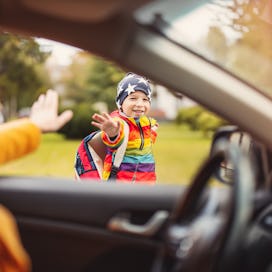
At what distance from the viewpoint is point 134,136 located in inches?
162

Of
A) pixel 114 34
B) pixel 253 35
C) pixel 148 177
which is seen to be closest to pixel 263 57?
pixel 253 35

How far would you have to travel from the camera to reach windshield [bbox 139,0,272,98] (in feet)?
5.99

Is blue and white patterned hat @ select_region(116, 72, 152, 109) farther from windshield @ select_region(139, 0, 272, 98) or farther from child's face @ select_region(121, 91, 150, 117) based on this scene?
windshield @ select_region(139, 0, 272, 98)

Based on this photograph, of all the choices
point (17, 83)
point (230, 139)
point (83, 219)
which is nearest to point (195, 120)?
point (17, 83)

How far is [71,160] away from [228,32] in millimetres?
7981

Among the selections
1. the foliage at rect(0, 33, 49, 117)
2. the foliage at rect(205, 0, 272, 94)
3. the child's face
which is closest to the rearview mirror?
the foliage at rect(205, 0, 272, 94)

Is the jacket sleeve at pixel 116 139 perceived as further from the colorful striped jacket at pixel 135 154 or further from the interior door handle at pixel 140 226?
the interior door handle at pixel 140 226

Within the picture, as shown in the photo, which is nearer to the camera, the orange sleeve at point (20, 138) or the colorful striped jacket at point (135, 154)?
the orange sleeve at point (20, 138)

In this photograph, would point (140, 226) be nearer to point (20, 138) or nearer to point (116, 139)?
point (20, 138)

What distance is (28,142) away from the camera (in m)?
2.06

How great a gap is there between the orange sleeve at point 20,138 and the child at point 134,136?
185cm

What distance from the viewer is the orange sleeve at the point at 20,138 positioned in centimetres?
205

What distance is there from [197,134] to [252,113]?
15545mm

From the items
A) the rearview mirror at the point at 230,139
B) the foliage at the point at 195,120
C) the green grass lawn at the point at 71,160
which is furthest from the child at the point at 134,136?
the foliage at the point at 195,120
